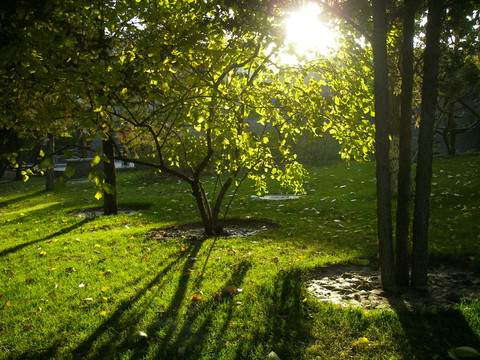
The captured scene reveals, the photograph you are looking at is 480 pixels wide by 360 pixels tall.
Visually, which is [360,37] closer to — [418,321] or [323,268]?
[323,268]

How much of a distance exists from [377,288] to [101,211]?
7.76m

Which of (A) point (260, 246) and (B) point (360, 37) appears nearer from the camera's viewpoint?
(B) point (360, 37)

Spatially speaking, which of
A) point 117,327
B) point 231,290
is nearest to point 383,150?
point 231,290

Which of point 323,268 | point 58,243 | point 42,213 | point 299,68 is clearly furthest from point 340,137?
point 42,213

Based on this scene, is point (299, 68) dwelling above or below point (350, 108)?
above

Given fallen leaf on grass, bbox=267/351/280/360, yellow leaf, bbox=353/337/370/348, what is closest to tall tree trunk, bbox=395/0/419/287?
yellow leaf, bbox=353/337/370/348

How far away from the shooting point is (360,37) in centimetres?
439

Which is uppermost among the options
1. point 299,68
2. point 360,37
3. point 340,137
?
point 360,37

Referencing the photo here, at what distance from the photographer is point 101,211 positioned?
32.3 ft

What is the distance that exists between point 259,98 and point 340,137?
1.08 m

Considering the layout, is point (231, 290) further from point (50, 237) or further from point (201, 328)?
point (50, 237)

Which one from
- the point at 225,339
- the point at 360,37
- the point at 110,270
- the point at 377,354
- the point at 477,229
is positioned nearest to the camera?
the point at 377,354

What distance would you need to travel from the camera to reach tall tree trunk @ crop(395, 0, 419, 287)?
357cm

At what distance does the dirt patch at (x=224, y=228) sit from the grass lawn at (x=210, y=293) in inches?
9.9
